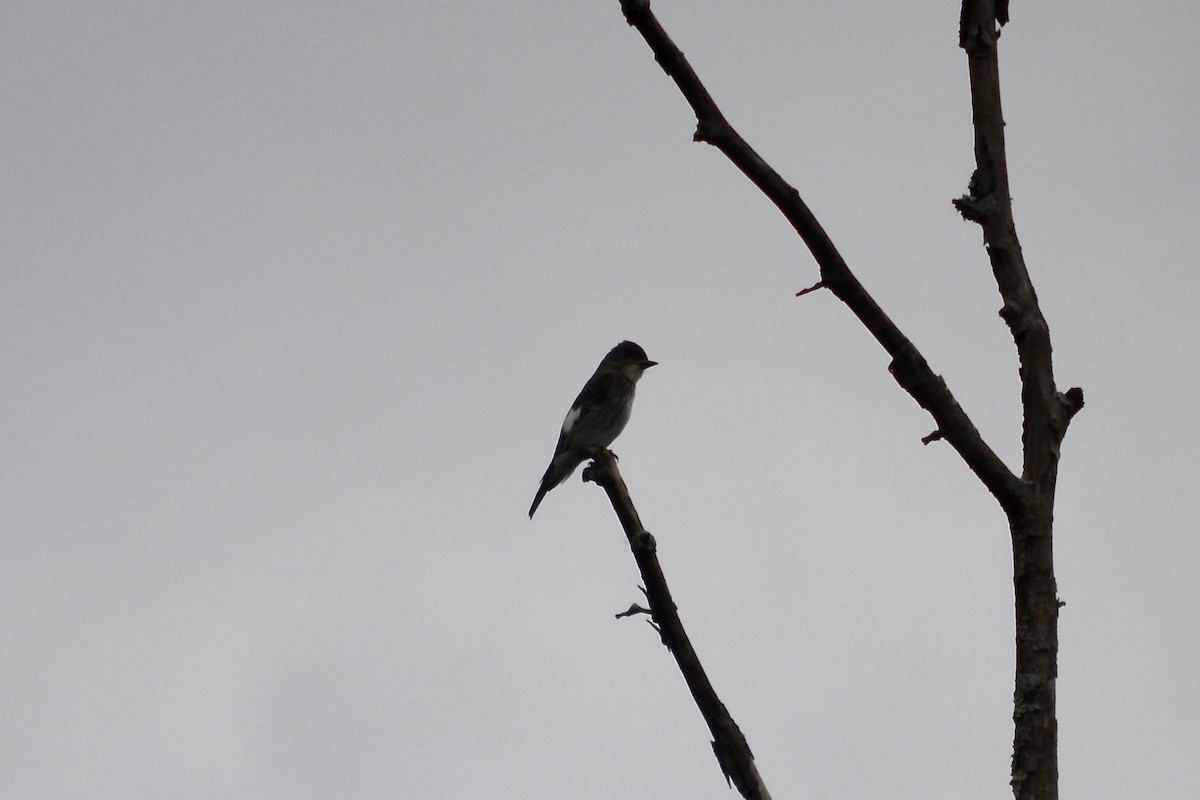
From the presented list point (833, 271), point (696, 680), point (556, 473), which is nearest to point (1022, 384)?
point (833, 271)

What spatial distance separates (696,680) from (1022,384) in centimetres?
106

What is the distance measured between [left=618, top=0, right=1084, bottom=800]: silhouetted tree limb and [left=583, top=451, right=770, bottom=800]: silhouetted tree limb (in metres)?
0.69

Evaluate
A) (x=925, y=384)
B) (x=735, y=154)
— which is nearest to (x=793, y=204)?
(x=735, y=154)

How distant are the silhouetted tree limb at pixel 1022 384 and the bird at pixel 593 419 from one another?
6973 millimetres

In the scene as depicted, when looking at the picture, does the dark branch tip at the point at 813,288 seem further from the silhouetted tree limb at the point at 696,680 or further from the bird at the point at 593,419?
the bird at the point at 593,419

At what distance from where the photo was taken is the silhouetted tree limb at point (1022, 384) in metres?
2.39

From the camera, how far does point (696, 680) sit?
2.99 metres

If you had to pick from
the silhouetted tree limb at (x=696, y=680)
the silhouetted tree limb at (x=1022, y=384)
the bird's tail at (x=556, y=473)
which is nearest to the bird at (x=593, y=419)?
the bird's tail at (x=556, y=473)

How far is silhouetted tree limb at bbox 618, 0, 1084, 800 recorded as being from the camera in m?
2.39

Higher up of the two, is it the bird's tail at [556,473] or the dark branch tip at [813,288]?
the bird's tail at [556,473]

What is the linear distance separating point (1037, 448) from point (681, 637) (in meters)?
1.01

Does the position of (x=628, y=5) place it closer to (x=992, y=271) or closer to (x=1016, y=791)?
(x=992, y=271)

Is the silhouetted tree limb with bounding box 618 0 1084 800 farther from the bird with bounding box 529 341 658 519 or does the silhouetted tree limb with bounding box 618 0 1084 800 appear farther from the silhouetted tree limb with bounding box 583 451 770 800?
the bird with bounding box 529 341 658 519

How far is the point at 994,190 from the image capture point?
2727 millimetres
